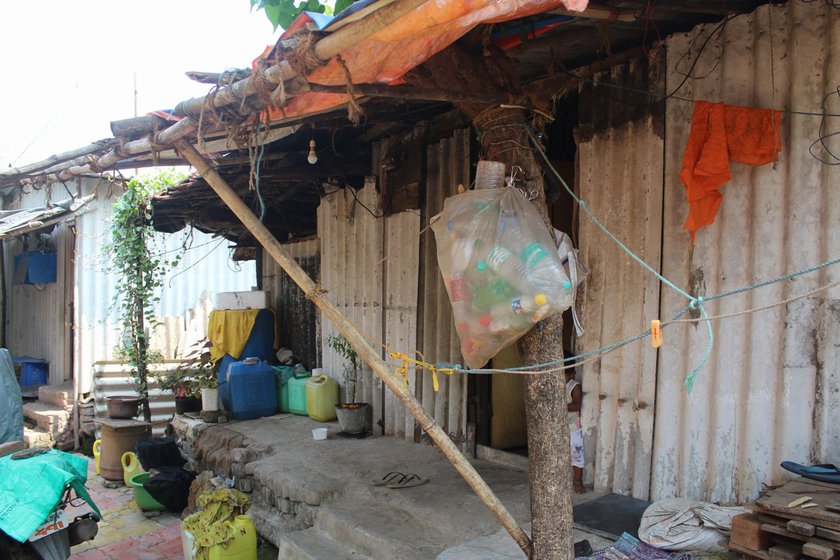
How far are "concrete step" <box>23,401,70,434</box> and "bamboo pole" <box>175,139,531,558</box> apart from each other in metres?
8.35

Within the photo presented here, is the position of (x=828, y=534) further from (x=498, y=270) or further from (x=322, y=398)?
(x=322, y=398)

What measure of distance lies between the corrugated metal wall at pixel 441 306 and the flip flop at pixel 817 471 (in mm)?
3059

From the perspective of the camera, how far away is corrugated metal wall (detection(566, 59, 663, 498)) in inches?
166

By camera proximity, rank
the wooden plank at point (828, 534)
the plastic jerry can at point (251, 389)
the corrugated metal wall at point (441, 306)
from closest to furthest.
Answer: the wooden plank at point (828, 534), the corrugated metal wall at point (441, 306), the plastic jerry can at point (251, 389)

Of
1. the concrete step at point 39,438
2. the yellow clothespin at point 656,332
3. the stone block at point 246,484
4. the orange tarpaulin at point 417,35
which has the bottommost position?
the concrete step at point 39,438

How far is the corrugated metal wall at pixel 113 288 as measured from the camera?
34.2ft

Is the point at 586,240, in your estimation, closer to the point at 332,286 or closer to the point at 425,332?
the point at 425,332

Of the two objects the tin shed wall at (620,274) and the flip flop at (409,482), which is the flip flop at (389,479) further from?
the tin shed wall at (620,274)

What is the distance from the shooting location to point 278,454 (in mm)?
6262

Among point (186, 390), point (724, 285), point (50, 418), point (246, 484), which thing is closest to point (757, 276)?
point (724, 285)

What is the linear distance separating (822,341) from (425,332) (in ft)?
12.3

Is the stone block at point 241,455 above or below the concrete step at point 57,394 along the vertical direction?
above

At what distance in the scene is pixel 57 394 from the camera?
419 inches

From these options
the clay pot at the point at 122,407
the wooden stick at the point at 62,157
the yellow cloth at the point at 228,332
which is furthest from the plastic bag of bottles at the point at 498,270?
the clay pot at the point at 122,407
